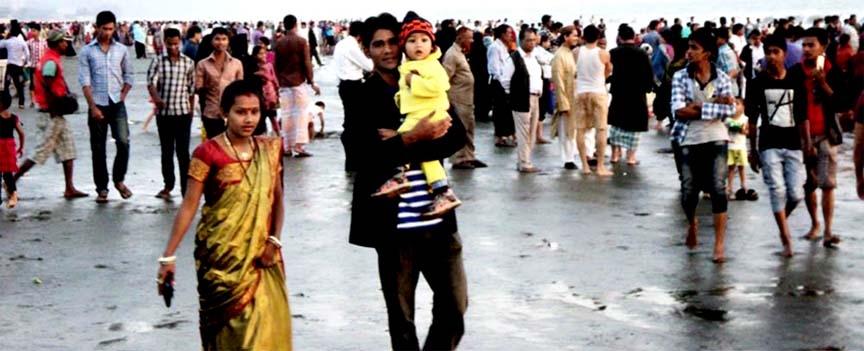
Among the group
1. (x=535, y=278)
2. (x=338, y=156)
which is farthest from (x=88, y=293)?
(x=338, y=156)

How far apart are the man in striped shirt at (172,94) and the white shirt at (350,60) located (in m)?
3.51

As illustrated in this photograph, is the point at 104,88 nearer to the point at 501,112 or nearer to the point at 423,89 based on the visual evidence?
the point at 501,112

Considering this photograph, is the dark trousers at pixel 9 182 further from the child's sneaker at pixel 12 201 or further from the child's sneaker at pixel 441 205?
the child's sneaker at pixel 441 205

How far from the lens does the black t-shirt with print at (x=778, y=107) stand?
10797 millimetres

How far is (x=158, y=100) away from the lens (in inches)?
551

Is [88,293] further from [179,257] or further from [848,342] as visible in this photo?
[848,342]

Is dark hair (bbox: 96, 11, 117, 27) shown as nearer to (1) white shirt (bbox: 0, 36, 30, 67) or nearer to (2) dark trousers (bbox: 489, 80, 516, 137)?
(2) dark trousers (bbox: 489, 80, 516, 137)

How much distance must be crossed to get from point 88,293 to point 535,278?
2.93m

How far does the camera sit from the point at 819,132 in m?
11.2

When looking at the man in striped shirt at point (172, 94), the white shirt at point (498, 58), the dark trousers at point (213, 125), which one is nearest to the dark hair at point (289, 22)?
the white shirt at point (498, 58)

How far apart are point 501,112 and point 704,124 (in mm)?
8060

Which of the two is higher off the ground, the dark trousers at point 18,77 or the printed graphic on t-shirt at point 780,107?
the printed graphic on t-shirt at point 780,107

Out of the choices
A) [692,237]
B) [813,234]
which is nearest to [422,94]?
[692,237]

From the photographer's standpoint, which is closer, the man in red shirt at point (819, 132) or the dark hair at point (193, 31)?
the man in red shirt at point (819, 132)
